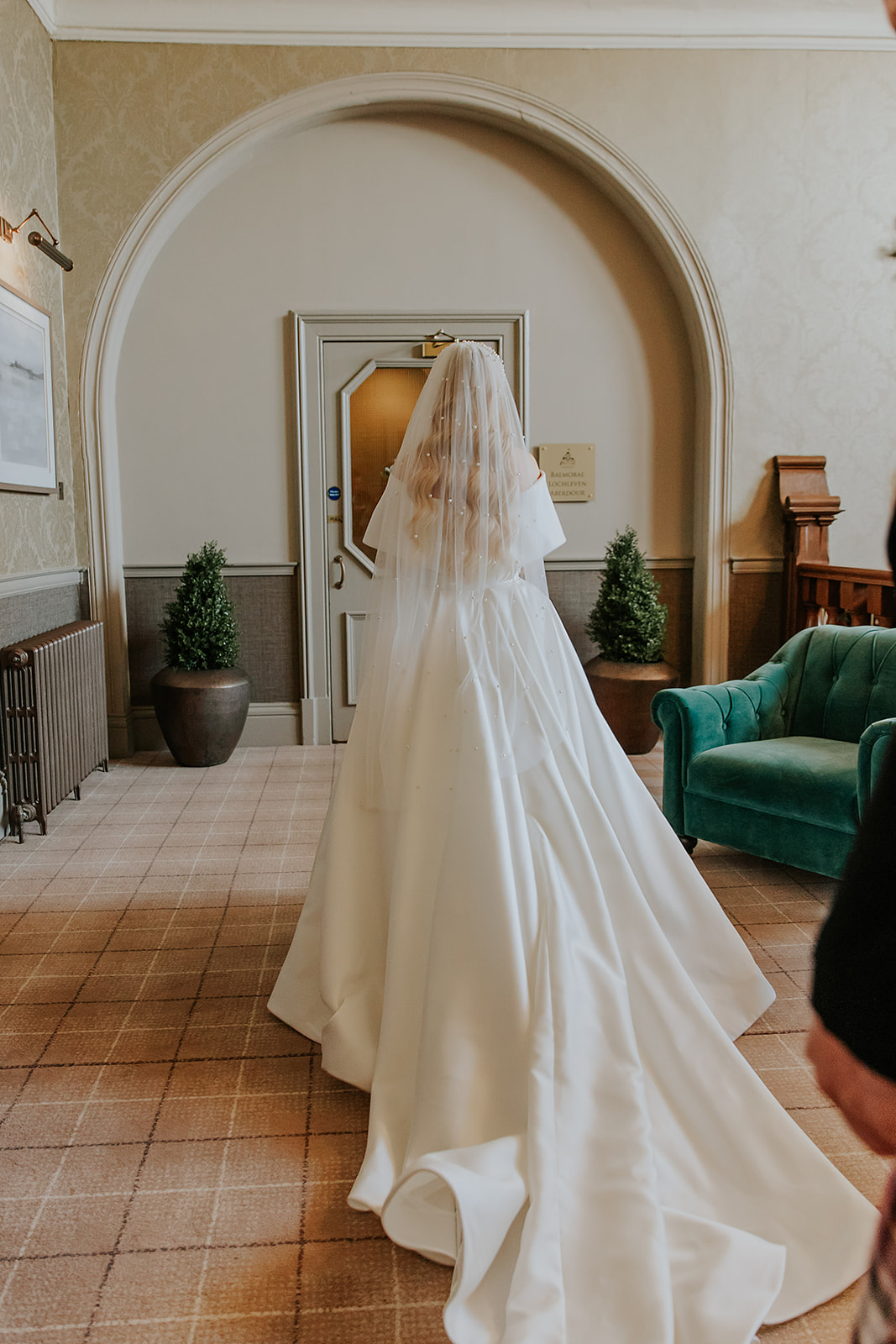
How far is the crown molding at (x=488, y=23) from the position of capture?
5.20 meters

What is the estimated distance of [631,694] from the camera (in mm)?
5484

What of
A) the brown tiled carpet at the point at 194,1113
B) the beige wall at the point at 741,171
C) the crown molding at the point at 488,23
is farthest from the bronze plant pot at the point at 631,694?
the crown molding at the point at 488,23

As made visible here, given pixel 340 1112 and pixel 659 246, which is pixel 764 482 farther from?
pixel 340 1112

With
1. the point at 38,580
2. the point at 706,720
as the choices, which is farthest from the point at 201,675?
the point at 706,720

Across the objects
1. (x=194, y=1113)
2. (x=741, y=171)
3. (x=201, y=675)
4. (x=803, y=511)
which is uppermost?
(x=741, y=171)

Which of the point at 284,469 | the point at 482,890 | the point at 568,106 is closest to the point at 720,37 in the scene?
the point at 568,106

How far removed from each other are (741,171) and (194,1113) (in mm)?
5501

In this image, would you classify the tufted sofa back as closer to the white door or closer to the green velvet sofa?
the green velvet sofa

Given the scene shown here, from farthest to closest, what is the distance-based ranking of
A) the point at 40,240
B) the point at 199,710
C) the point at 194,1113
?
the point at 199,710, the point at 40,240, the point at 194,1113

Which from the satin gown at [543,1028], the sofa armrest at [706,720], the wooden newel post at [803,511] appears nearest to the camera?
the satin gown at [543,1028]

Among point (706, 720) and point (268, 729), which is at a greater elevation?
point (706, 720)

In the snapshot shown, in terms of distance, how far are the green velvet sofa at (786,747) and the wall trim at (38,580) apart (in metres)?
2.88

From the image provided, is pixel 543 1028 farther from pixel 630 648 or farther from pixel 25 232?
pixel 25 232

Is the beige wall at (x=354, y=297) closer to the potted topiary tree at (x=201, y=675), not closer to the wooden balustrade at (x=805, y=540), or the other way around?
the potted topiary tree at (x=201, y=675)
